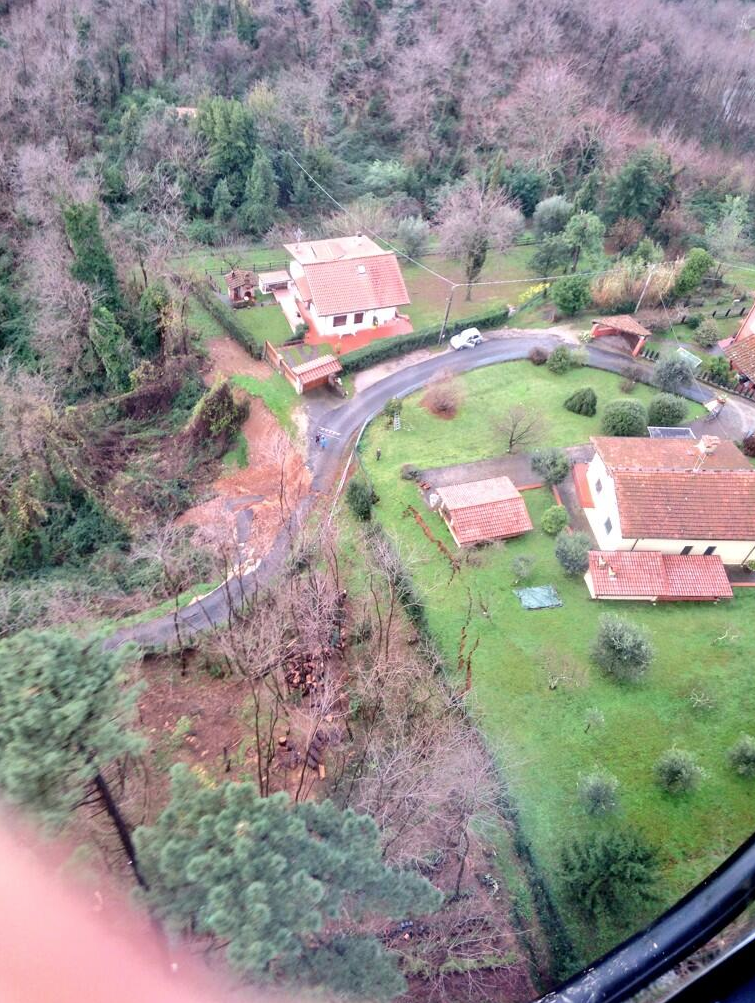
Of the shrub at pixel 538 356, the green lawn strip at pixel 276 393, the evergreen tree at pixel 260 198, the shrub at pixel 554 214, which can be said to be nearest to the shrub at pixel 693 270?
the shrub at pixel 554 214

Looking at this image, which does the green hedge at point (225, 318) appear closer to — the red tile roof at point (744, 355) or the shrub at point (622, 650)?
the shrub at point (622, 650)

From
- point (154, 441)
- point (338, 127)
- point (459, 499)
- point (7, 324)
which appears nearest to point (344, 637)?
point (459, 499)

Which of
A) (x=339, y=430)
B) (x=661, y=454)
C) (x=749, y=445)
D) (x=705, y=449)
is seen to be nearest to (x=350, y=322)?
(x=339, y=430)

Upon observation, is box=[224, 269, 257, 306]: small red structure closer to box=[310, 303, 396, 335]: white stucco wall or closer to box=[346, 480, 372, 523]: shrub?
box=[310, 303, 396, 335]: white stucco wall

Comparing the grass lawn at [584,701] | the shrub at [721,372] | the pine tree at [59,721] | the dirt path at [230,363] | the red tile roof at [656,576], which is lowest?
the dirt path at [230,363]

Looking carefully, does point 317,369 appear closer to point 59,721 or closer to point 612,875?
point 612,875

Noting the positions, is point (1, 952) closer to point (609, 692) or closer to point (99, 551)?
point (609, 692)
